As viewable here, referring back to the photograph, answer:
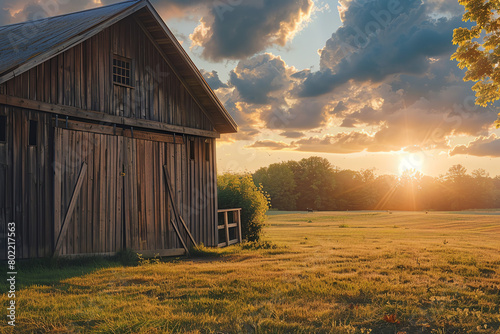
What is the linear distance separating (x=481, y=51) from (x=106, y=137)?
13.8 meters

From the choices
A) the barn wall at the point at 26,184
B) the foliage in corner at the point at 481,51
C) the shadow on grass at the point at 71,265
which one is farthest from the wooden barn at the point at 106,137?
the foliage in corner at the point at 481,51

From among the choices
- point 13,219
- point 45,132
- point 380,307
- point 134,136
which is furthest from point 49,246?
point 380,307

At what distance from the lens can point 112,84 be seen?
14656mm

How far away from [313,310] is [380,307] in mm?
1208

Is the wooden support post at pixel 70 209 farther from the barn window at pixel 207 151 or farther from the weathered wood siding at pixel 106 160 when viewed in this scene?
the barn window at pixel 207 151

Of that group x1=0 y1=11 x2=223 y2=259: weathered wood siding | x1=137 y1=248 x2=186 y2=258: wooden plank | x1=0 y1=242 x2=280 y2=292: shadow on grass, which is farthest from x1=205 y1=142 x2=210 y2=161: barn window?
x1=137 y1=248 x2=186 y2=258: wooden plank

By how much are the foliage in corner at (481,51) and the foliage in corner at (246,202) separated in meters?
10.7

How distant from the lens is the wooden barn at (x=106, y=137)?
1205 cm

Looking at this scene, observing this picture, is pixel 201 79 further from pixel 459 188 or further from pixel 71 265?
pixel 459 188

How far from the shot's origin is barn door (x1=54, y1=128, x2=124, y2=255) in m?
12.9

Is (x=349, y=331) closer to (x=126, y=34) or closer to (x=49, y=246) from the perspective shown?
(x=49, y=246)

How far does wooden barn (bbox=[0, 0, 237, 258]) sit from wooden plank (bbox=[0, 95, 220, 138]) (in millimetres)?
35

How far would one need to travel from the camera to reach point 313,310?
7.04 meters

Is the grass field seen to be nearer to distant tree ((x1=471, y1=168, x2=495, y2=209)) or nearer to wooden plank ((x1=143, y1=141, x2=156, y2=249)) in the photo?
wooden plank ((x1=143, y1=141, x2=156, y2=249))
